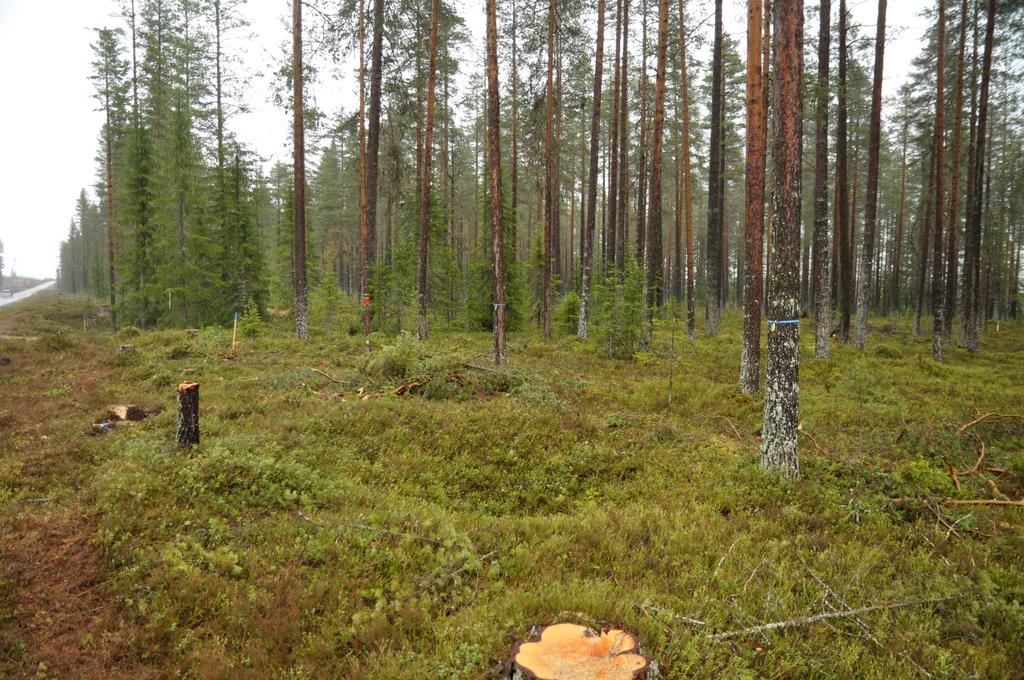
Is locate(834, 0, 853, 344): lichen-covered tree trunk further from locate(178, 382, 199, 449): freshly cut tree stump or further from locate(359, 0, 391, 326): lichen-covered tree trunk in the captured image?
locate(178, 382, 199, 449): freshly cut tree stump

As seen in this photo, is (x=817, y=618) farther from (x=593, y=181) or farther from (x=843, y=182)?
(x=843, y=182)

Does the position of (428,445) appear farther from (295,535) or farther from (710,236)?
(710,236)

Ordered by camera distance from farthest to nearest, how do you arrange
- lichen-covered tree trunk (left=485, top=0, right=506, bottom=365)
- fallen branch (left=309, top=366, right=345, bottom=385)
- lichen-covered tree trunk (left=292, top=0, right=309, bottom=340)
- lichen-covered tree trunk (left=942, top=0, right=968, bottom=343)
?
lichen-covered tree trunk (left=942, top=0, right=968, bottom=343), lichen-covered tree trunk (left=292, top=0, right=309, bottom=340), lichen-covered tree trunk (left=485, top=0, right=506, bottom=365), fallen branch (left=309, top=366, right=345, bottom=385)

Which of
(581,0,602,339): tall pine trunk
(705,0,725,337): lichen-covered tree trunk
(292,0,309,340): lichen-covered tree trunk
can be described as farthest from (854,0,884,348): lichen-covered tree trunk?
(292,0,309,340): lichen-covered tree trunk

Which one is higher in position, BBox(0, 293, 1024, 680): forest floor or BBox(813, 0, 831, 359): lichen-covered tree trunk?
BBox(813, 0, 831, 359): lichen-covered tree trunk

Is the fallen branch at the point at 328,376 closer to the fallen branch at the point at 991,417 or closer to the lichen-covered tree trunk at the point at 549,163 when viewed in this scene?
the lichen-covered tree trunk at the point at 549,163

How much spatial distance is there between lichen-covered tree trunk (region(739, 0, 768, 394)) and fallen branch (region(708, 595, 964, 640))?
7.96 m

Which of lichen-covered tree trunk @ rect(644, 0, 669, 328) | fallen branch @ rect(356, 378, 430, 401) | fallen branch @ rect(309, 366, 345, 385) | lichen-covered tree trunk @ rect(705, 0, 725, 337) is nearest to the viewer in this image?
fallen branch @ rect(356, 378, 430, 401)

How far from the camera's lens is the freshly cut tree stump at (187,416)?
7.26m

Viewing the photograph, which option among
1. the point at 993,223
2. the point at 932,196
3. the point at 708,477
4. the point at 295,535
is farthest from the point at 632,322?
the point at 993,223

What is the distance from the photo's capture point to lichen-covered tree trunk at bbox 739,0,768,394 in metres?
11.1

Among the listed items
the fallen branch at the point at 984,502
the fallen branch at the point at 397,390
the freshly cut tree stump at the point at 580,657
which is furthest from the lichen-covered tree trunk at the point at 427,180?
the freshly cut tree stump at the point at 580,657

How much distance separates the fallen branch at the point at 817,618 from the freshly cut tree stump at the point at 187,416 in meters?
7.25

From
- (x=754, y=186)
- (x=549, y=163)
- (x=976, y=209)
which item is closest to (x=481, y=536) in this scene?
(x=754, y=186)
